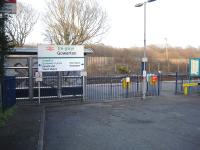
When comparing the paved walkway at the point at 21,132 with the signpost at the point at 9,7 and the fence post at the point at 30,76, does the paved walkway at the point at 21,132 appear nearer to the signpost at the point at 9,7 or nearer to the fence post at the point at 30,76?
the signpost at the point at 9,7

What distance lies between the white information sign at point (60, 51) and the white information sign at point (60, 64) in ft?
0.64

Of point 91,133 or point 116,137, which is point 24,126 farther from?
point 116,137

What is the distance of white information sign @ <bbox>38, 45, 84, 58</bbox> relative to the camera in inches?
595

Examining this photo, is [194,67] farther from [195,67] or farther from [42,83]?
[42,83]

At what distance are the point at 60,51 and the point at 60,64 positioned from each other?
61 centimetres

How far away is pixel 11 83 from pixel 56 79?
3.51m

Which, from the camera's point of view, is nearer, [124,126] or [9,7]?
[9,7]

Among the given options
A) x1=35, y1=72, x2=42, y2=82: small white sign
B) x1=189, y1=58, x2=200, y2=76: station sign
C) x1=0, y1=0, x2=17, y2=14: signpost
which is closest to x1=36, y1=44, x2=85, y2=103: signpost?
x1=35, y1=72, x2=42, y2=82: small white sign

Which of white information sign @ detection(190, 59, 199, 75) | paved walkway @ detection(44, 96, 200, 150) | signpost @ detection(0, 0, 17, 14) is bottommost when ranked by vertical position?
paved walkway @ detection(44, 96, 200, 150)

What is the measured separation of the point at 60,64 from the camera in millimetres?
15352

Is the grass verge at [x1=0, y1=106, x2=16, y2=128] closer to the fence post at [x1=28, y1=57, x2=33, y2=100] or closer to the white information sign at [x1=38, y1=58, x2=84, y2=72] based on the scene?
the fence post at [x1=28, y1=57, x2=33, y2=100]

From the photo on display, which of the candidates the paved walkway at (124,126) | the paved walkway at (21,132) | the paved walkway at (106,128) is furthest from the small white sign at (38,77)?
the paved walkway at (21,132)

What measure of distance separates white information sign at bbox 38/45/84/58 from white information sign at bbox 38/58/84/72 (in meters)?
0.20

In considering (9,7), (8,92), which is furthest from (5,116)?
(9,7)
